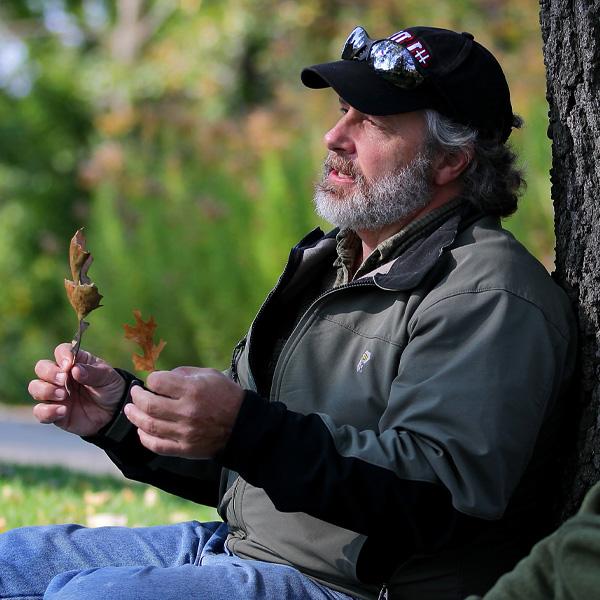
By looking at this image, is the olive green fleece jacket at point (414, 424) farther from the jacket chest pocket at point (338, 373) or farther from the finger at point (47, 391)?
the finger at point (47, 391)

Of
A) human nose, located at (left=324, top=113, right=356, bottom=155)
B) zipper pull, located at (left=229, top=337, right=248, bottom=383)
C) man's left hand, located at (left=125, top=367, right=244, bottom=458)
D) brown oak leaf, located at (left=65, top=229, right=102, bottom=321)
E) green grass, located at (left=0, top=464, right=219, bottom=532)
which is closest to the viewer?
man's left hand, located at (left=125, top=367, right=244, bottom=458)

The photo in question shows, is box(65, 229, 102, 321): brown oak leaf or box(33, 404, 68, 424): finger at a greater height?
box(65, 229, 102, 321): brown oak leaf

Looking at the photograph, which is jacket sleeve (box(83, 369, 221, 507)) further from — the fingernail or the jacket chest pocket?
the jacket chest pocket

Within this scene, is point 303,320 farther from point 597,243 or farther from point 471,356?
point 597,243

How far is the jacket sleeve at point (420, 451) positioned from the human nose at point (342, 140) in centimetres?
86

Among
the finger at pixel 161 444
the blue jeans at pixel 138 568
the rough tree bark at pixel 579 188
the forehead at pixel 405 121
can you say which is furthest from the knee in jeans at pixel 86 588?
the forehead at pixel 405 121

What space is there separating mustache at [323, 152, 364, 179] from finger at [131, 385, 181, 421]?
0.98m

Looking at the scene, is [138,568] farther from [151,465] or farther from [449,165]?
[449,165]

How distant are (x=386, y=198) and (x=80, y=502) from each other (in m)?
2.93

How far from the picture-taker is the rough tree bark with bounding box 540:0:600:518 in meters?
2.59

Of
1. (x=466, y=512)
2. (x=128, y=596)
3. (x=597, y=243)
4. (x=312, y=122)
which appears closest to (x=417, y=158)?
(x=597, y=243)

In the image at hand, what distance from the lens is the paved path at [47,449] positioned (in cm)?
746

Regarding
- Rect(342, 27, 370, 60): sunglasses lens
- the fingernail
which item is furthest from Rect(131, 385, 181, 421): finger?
Rect(342, 27, 370, 60): sunglasses lens

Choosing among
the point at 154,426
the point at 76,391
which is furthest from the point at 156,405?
the point at 76,391
